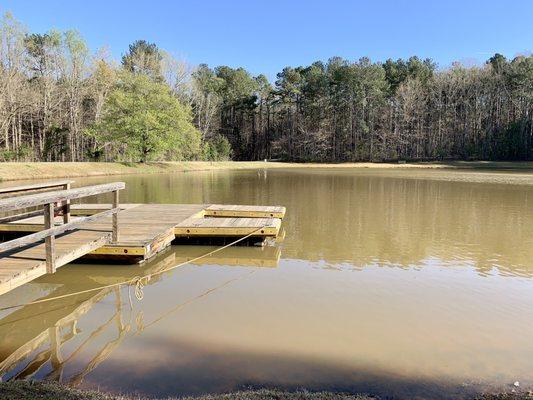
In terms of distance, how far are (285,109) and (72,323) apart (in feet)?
214

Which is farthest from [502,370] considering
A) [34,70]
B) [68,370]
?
[34,70]

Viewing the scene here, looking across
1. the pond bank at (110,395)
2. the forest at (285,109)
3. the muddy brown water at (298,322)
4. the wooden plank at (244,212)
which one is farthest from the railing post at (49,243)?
the forest at (285,109)

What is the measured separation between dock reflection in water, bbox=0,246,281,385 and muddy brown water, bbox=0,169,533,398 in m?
0.02

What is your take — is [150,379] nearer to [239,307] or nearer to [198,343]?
[198,343]

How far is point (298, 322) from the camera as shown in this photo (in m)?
5.77

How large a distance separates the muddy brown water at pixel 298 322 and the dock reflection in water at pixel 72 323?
2 centimetres

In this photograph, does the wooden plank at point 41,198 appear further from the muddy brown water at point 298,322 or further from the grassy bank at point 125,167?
the grassy bank at point 125,167

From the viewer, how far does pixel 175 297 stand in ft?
22.4

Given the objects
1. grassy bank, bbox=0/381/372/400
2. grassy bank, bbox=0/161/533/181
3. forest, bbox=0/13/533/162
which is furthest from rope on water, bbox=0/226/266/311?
forest, bbox=0/13/533/162

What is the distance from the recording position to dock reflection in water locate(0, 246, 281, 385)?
15.2ft

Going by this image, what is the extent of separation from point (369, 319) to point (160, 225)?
5.91 metres

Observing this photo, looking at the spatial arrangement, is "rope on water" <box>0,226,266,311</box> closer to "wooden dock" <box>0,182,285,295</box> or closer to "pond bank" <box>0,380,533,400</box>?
"wooden dock" <box>0,182,285,295</box>

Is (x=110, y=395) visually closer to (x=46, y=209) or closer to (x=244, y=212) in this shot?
(x=46, y=209)

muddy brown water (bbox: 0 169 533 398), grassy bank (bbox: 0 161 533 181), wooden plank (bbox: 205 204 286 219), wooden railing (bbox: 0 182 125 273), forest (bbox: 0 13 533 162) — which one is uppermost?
forest (bbox: 0 13 533 162)
